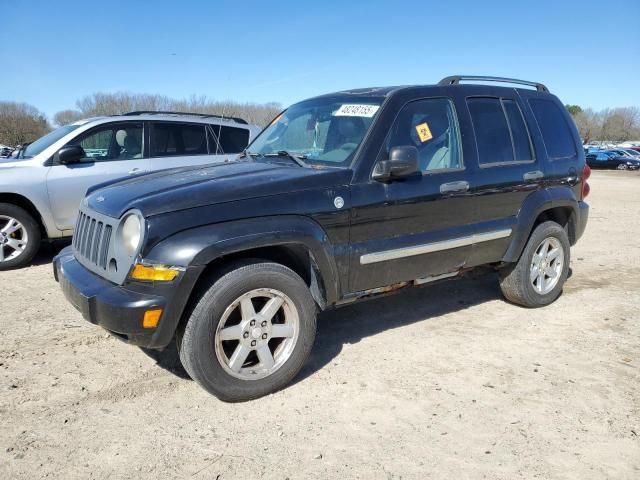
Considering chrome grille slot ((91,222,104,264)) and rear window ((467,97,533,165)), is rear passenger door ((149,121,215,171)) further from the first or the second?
rear window ((467,97,533,165))

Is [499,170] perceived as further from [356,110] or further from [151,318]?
[151,318]

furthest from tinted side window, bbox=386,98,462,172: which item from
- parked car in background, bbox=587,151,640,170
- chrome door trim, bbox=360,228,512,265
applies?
parked car in background, bbox=587,151,640,170

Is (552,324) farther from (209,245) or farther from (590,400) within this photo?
(209,245)

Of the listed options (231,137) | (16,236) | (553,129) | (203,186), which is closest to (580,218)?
(553,129)

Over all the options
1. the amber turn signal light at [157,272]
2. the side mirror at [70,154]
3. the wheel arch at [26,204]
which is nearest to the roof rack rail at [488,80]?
the amber turn signal light at [157,272]

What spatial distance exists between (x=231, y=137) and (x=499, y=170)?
184 inches

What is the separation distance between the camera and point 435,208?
4.01 metres

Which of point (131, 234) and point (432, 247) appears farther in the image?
point (432, 247)

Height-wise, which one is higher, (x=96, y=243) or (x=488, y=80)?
(x=488, y=80)

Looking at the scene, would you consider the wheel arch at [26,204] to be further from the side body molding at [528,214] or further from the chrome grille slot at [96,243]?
the side body molding at [528,214]

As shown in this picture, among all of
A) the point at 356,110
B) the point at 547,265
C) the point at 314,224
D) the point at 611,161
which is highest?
the point at 356,110

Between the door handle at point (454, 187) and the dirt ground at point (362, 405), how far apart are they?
122 centimetres

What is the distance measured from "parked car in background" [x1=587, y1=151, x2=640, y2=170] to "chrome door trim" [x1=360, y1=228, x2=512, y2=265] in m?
36.1

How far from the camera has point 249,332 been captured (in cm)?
325
